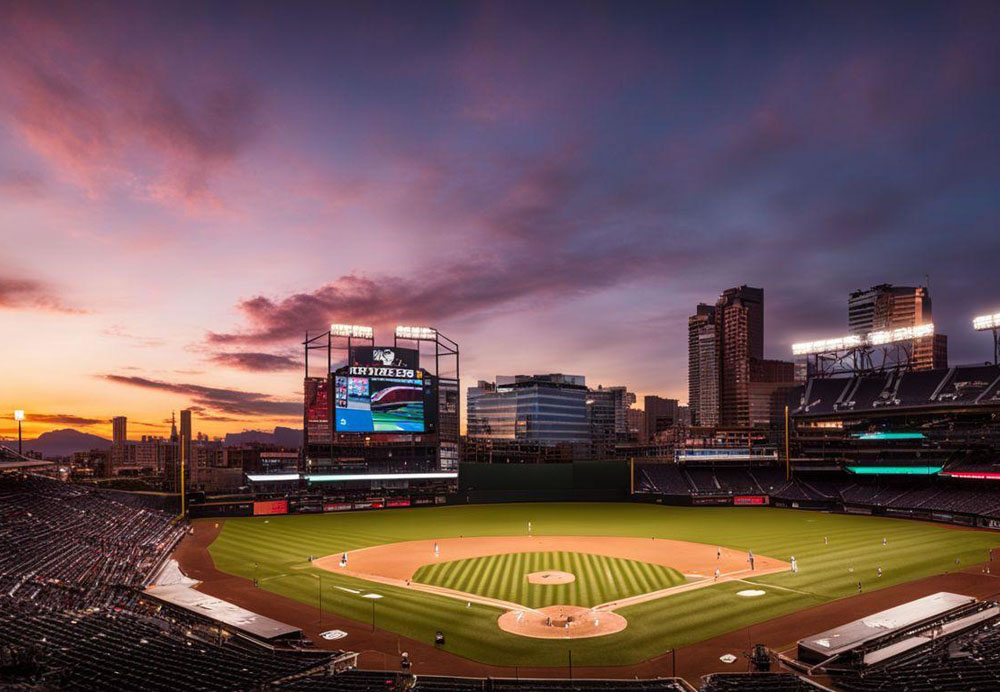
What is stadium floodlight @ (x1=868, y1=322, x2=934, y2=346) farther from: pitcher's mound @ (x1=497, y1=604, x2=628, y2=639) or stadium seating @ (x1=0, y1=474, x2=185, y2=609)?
stadium seating @ (x1=0, y1=474, x2=185, y2=609)

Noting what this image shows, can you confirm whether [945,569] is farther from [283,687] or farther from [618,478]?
[618,478]

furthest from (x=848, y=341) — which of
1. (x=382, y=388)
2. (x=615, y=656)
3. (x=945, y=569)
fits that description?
(x=615, y=656)

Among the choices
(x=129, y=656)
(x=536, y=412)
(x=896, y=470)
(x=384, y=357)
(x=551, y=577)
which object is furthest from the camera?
(x=536, y=412)

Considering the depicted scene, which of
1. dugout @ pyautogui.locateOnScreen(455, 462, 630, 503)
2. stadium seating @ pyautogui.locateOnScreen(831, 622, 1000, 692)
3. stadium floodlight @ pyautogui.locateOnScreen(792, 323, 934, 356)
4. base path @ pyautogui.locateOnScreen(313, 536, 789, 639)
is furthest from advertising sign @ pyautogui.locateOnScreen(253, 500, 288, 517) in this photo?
stadium floodlight @ pyautogui.locateOnScreen(792, 323, 934, 356)

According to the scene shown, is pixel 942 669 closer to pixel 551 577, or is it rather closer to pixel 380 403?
pixel 551 577

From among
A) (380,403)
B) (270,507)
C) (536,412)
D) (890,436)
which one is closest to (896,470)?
(890,436)

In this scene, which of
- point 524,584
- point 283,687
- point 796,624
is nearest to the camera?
point 283,687
